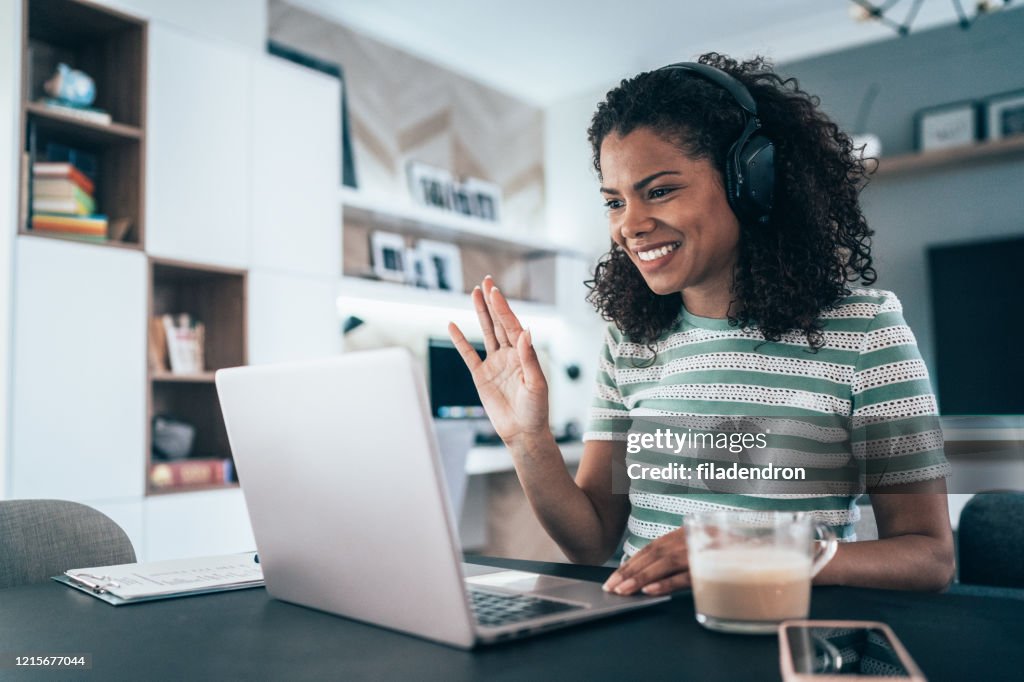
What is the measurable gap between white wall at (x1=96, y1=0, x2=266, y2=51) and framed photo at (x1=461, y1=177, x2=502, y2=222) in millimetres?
1534

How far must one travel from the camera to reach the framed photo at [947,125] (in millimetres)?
3836

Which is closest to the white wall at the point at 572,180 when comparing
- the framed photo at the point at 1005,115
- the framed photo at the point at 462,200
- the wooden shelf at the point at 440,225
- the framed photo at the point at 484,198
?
the wooden shelf at the point at 440,225

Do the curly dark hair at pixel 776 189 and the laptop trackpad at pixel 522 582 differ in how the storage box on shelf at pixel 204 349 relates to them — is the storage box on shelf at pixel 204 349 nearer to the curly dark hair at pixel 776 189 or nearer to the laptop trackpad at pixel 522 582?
the curly dark hair at pixel 776 189

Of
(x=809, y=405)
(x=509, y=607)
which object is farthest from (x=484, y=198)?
(x=509, y=607)

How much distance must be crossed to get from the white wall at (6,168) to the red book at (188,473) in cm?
49

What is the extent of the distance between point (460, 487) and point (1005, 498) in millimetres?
1750

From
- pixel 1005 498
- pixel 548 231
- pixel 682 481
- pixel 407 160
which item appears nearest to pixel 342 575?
pixel 682 481

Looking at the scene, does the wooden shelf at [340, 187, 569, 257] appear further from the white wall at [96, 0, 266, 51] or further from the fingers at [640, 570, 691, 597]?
the fingers at [640, 570, 691, 597]

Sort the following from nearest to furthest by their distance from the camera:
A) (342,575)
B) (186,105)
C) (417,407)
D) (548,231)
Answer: (417,407)
(342,575)
(186,105)
(548,231)

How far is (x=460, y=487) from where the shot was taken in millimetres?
2867

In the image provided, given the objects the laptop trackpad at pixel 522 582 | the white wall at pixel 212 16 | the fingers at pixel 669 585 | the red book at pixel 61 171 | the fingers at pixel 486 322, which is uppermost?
the white wall at pixel 212 16

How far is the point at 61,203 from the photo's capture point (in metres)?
2.55

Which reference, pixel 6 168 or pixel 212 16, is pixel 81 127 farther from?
pixel 212 16

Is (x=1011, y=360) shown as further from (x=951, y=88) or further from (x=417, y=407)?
(x=417, y=407)
